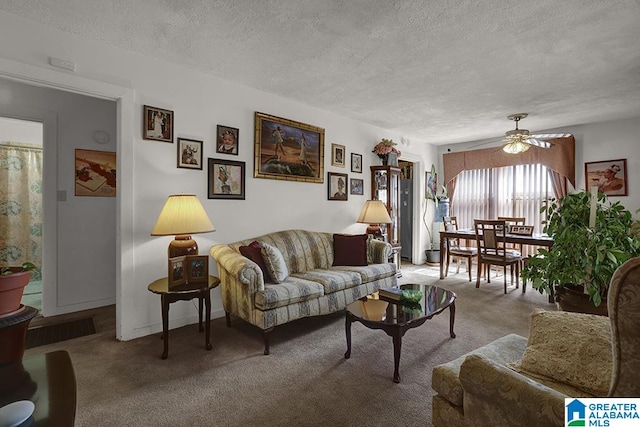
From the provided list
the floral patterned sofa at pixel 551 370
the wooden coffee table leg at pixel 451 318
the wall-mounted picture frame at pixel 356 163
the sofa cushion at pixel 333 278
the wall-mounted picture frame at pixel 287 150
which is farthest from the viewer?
the wall-mounted picture frame at pixel 356 163

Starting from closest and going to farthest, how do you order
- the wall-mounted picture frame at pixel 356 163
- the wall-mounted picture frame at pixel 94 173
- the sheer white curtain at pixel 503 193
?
the wall-mounted picture frame at pixel 94 173 < the wall-mounted picture frame at pixel 356 163 < the sheer white curtain at pixel 503 193

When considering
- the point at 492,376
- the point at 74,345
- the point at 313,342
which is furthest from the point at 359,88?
the point at 74,345

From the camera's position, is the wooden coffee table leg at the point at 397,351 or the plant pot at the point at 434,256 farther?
the plant pot at the point at 434,256

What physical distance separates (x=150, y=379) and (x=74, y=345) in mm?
1043

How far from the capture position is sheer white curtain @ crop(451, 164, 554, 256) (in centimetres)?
564

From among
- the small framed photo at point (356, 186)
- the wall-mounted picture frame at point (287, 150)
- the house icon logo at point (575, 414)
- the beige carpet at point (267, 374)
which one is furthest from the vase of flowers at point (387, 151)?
the house icon logo at point (575, 414)

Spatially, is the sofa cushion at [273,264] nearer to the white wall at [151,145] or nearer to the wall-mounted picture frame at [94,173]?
the white wall at [151,145]

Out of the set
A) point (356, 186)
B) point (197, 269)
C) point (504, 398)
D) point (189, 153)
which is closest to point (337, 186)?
point (356, 186)

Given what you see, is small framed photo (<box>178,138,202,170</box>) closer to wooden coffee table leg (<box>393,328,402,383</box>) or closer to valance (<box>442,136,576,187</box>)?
wooden coffee table leg (<box>393,328,402,383</box>)

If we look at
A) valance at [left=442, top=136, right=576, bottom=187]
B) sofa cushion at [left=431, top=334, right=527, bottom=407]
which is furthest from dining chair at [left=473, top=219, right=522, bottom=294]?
sofa cushion at [left=431, top=334, right=527, bottom=407]

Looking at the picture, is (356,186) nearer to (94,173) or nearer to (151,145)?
(151,145)

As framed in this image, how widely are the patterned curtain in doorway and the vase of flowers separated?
530cm

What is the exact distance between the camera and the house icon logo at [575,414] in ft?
2.99

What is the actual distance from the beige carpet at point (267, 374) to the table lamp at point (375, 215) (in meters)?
1.62
